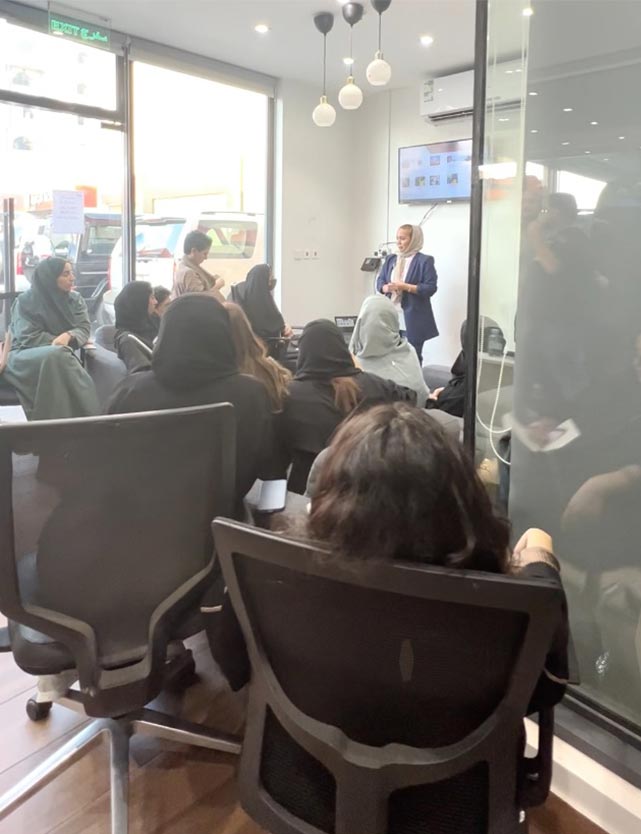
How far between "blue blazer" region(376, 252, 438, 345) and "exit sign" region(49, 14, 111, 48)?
279cm

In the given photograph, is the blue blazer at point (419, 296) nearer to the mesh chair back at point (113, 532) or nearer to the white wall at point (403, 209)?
the white wall at point (403, 209)

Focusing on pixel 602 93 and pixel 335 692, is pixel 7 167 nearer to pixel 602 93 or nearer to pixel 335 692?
pixel 602 93

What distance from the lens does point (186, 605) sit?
4.89ft

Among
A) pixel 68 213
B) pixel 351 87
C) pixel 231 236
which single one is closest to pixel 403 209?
pixel 231 236

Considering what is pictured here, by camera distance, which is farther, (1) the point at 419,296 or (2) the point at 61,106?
(1) the point at 419,296

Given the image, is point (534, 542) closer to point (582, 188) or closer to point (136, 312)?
point (582, 188)

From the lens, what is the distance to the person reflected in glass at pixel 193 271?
15.4 ft

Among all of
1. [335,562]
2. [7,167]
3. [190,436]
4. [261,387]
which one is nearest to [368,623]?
[335,562]

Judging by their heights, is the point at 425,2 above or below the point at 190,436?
above

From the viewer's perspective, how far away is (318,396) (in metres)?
2.33

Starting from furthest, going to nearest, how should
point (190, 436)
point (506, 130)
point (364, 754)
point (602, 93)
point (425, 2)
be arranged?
1. point (425, 2)
2. point (506, 130)
3. point (602, 93)
4. point (190, 436)
5. point (364, 754)

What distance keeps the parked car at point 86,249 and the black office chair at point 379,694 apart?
4.71m

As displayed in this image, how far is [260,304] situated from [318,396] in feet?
9.71

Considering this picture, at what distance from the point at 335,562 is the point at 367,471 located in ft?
0.41
